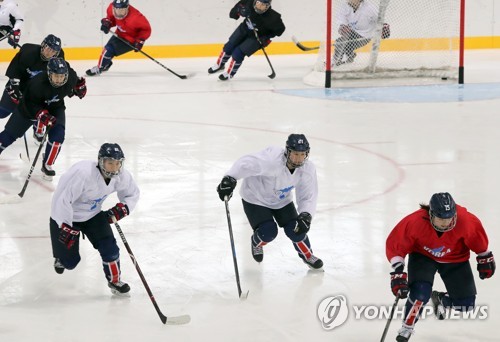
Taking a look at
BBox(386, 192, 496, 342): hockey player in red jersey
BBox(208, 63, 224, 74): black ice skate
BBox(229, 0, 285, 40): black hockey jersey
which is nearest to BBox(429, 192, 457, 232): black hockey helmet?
BBox(386, 192, 496, 342): hockey player in red jersey

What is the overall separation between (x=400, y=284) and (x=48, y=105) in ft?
12.4

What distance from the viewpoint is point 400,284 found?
13.1 feet

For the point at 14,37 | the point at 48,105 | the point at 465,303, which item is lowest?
the point at 465,303

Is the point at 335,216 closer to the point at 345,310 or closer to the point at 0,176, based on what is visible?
the point at 345,310

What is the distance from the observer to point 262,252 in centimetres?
528

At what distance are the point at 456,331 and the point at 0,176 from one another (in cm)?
406

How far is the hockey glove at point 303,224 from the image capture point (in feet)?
16.0

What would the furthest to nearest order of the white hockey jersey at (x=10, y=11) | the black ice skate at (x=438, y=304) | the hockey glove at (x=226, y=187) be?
1. the white hockey jersey at (x=10, y=11)
2. the hockey glove at (x=226, y=187)
3. the black ice skate at (x=438, y=304)

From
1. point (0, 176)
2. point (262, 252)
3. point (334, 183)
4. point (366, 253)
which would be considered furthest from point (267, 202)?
point (0, 176)

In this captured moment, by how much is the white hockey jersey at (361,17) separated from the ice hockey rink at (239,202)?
0.61 m

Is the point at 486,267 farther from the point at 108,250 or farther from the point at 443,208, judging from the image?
the point at 108,250

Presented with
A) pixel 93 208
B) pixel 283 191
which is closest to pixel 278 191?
pixel 283 191

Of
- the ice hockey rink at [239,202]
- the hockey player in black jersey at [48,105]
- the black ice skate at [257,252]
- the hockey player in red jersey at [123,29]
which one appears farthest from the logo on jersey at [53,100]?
the hockey player in red jersey at [123,29]

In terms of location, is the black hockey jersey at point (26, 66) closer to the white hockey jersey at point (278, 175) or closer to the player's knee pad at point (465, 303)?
the white hockey jersey at point (278, 175)
